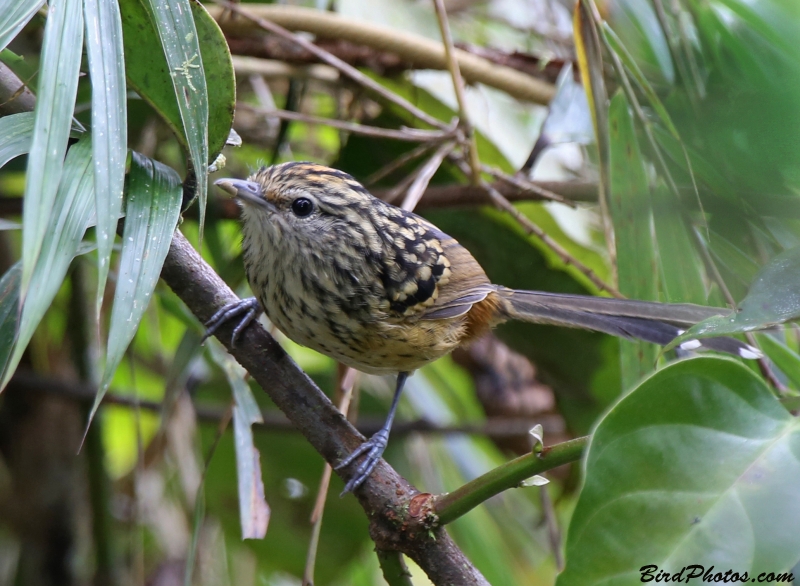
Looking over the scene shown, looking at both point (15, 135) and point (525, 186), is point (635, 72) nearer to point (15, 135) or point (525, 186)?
point (525, 186)

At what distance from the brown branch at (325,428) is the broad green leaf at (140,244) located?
0.55 feet

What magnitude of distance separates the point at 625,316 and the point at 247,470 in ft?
3.74

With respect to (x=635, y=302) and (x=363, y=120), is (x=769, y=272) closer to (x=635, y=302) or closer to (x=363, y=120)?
(x=635, y=302)

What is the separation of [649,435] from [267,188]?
140 centimetres

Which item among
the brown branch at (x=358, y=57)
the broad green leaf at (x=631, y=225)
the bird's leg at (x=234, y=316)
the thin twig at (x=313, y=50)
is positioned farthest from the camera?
the brown branch at (x=358, y=57)

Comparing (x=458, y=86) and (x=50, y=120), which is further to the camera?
(x=458, y=86)

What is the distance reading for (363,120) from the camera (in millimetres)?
3438

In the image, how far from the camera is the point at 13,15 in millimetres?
1314

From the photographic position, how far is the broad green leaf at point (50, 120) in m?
1.10

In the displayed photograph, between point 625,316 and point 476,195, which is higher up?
point 476,195

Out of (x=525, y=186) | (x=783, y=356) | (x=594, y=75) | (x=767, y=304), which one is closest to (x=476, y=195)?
(x=525, y=186)

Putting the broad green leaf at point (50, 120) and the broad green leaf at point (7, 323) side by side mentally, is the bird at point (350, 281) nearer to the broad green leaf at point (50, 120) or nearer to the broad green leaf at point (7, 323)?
the broad green leaf at point (7, 323)

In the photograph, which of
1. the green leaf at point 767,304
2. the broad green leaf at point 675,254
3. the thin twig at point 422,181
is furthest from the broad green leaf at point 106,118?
the broad green leaf at point 675,254

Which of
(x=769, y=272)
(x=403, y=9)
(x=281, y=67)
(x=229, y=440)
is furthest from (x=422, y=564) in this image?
(x=403, y=9)
